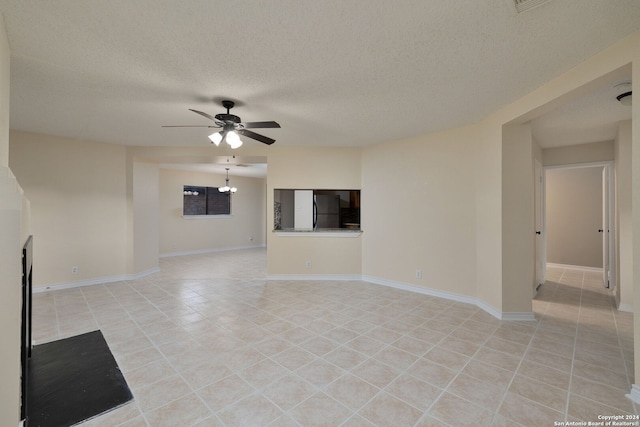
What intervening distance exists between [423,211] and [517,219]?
127cm

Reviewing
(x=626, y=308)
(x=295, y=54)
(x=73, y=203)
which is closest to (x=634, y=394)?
(x=626, y=308)

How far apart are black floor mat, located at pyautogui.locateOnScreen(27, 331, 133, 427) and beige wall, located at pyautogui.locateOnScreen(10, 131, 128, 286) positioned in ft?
8.09

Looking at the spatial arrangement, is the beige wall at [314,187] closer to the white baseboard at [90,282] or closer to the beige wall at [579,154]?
the white baseboard at [90,282]

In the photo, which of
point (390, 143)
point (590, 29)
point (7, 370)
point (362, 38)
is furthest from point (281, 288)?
point (590, 29)

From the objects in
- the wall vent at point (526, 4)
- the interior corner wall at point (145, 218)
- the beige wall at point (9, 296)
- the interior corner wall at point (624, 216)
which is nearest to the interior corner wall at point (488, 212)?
the interior corner wall at point (624, 216)

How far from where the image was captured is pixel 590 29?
5.83ft

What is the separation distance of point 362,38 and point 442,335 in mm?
2860

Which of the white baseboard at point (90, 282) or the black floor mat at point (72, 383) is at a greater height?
the white baseboard at point (90, 282)

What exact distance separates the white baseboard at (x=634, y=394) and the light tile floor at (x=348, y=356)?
41 millimetres

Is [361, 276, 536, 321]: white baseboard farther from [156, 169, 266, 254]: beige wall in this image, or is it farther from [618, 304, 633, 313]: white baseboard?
[156, 169, 266, 254]: beige wall

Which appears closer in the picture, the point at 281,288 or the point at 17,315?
the point at 17,315

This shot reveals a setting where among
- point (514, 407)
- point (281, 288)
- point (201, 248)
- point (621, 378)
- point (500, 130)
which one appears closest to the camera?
point (514, 407)

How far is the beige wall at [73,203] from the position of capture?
418 cm

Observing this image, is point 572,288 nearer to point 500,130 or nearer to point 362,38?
point 500,130
